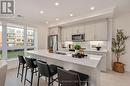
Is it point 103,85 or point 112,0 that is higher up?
→ point 112,0

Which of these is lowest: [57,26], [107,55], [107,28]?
[107,55]

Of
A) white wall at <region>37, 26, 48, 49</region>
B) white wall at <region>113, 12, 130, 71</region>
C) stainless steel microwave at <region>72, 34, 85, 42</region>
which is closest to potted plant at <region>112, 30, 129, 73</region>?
white wall at <region>113, 12, 130, 71</region>

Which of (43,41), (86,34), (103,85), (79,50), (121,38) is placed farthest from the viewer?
(43,41)

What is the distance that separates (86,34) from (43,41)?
334cm

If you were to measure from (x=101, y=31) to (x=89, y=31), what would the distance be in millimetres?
680

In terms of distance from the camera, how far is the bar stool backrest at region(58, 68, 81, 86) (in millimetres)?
1592

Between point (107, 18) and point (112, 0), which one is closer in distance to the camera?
point (112, 0)

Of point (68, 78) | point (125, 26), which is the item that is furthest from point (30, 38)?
point (125, 26)

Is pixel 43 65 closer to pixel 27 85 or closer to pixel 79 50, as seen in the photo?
pixel 79 50

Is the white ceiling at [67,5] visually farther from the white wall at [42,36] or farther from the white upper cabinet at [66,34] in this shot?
the white upper cabinet at [66,34]

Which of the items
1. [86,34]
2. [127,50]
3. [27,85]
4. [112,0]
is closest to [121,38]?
[127,50]

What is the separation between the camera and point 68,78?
167 centimetres

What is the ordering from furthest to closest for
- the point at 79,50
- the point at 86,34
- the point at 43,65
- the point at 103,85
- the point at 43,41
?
1. the point at 43,41
2. the point at 86,34
3. the point at 103,85
4. the point at 79,50
5. the point at 43,65

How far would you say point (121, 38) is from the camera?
442 centimetres
